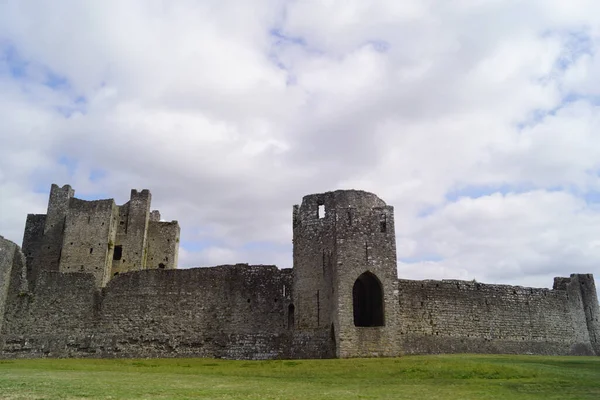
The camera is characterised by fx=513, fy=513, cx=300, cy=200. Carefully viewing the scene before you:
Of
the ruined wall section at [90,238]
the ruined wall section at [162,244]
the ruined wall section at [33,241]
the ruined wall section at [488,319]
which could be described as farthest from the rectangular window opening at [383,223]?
the ruined wall section at [33,241]

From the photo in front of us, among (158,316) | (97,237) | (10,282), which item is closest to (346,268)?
(158,316)

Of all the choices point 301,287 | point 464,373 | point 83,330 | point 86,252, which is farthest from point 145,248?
point 464,373

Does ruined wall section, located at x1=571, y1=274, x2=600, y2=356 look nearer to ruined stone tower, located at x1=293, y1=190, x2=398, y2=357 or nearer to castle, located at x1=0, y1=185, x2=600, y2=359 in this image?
castle, located at x1=0, y1=185, x2=600, y2=359

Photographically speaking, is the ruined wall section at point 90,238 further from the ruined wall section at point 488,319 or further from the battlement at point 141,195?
the ruined wall section at point 488,319

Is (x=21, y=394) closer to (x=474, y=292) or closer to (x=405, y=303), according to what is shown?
(x=405, y=303)

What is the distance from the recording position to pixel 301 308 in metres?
27.6

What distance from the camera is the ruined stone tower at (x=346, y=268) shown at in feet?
82.6

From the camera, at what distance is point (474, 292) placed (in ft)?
102

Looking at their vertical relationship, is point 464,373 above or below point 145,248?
below

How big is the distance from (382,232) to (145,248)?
1129 inches

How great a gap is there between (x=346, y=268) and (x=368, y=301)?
13.6 ft

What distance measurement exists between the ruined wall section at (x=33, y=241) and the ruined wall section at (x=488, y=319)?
34.6 meters

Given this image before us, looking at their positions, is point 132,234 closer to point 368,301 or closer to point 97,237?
point 97,237

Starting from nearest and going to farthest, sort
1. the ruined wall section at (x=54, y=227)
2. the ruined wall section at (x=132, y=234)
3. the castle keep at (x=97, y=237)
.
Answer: the castle keep at (x=97, y=237) → the ruined wall section at (x=54, y=227) → the ruined wall section at (x=132, y=234)
